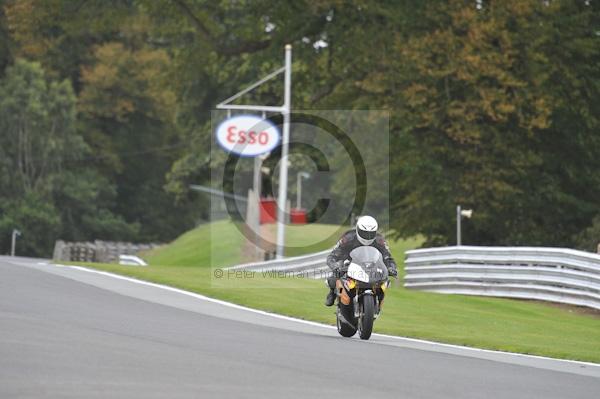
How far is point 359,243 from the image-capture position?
55.2ft

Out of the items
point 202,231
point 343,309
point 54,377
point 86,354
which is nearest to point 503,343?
point 343,309

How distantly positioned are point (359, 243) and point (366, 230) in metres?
0.37

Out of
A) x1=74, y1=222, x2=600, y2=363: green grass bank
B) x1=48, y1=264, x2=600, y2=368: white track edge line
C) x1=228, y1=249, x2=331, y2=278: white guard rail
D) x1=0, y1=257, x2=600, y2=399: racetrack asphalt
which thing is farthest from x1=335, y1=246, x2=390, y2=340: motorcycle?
x1=228, y1=249, x2=331, y2=278: white guard rail

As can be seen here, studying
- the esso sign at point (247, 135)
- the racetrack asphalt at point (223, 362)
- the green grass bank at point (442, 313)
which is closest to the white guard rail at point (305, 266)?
the green grass bank at point (442, 313)

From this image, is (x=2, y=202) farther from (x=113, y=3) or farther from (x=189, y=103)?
(x=113, y=3)

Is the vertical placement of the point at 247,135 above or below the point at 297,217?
above

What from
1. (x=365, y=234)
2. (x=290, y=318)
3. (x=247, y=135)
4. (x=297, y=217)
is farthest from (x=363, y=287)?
(x=297, y=217)

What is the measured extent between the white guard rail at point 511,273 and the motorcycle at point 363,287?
9.94 m

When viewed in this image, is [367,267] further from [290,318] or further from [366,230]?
[290,318]

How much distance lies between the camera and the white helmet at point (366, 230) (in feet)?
54.1

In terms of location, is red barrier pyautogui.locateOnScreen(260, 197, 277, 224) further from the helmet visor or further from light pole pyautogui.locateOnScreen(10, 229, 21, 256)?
the helmet visor

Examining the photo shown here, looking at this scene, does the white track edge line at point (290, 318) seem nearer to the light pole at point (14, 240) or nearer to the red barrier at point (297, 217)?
the red barrier at point (297, 217)

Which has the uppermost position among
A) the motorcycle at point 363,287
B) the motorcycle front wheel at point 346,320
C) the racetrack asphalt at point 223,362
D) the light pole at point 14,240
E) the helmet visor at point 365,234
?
the light pole at point 14,240

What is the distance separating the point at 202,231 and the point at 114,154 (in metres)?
Answer: 13.9
